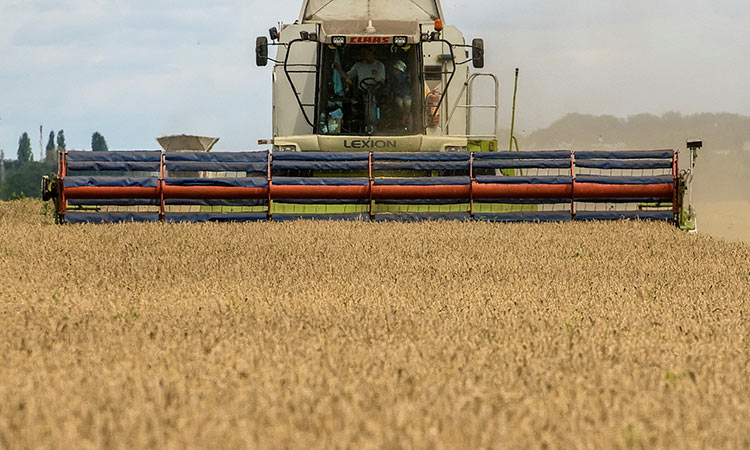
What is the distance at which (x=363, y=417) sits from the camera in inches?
112

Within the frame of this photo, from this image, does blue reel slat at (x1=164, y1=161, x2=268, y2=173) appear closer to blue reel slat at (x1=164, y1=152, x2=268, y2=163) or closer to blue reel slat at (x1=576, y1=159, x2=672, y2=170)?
blue reel slat at (x1=164, y1=152, x2=268, y2=163)

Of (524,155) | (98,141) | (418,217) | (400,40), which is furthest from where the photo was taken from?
(98,141)

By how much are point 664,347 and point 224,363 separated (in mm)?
1762

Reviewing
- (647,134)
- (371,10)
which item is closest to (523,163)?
(371,10)

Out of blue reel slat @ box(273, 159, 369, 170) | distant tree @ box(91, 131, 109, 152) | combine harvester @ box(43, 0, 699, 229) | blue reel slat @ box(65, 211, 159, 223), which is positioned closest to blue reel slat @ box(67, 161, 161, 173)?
combine harvester @ box(43, 0, 699, 229)

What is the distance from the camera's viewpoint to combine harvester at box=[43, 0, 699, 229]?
38.0 ft

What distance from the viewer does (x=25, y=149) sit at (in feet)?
348

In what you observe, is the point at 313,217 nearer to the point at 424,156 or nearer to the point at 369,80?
the point at 424,156

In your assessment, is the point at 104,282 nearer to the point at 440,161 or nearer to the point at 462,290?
the point at 462,290

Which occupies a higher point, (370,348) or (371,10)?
(371,10)

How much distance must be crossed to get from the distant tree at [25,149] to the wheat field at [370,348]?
335 ft

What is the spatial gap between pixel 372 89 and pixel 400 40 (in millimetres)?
721

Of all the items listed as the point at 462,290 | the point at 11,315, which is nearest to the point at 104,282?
the point at 11,315

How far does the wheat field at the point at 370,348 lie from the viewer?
9.16 ft
